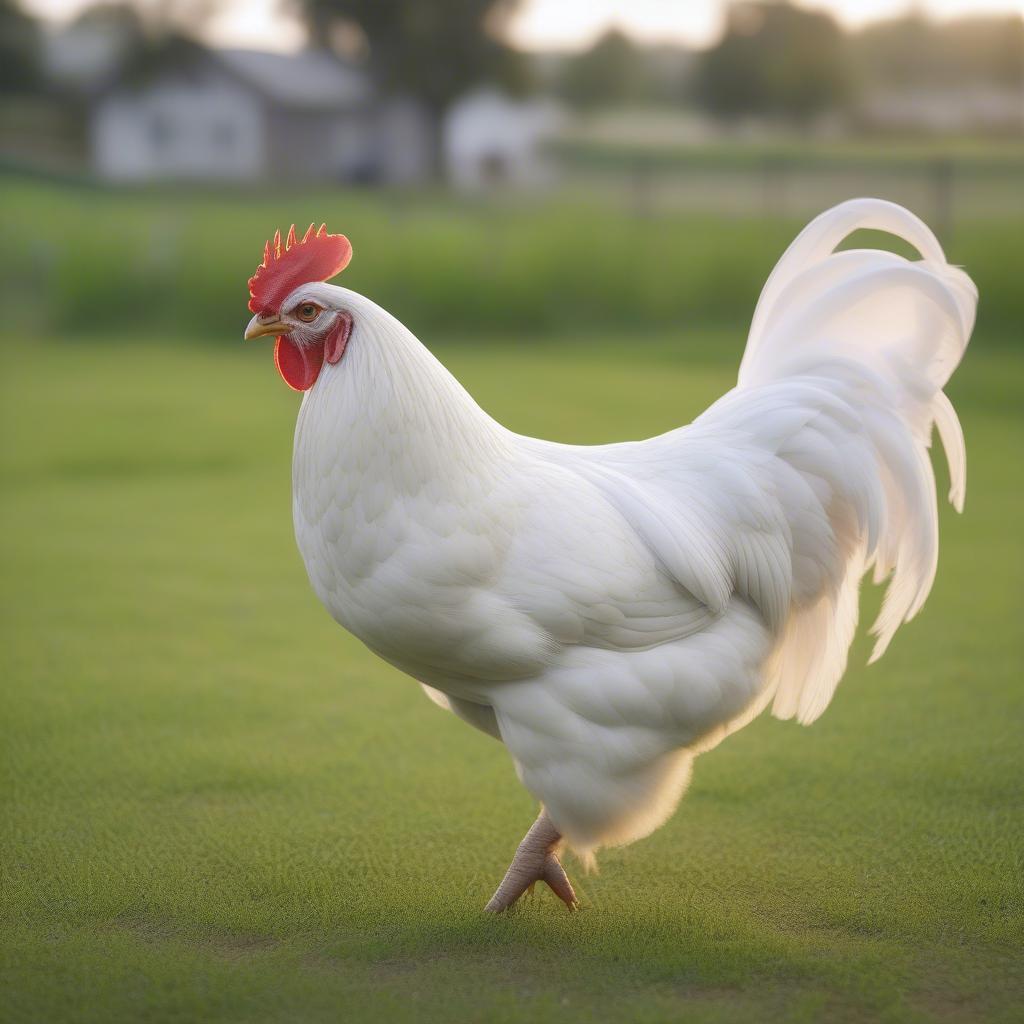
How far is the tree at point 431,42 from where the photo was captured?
31.1m

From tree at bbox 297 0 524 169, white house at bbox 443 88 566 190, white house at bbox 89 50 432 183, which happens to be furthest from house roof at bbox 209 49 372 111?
white house at bbox 443 88 566 190

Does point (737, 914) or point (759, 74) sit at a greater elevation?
point (759, 74)

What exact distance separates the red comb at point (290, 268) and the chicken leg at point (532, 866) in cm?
150

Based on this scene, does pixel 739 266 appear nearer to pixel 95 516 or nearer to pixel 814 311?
pixel 95 516

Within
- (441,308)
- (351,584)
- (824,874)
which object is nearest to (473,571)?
(351,584)

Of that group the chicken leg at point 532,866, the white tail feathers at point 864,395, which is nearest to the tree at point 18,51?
the white tail feathers at point 864,395

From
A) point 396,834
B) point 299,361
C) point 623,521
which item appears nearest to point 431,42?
point 396,834

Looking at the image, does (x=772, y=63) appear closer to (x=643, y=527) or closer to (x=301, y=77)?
(x=301, y=77)

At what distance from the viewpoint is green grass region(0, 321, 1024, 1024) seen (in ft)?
9.65

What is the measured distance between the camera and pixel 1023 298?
1270cm

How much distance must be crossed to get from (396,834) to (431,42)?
3021cm

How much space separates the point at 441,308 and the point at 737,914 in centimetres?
1100

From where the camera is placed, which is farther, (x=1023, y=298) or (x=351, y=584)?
(x=1023, y=298)

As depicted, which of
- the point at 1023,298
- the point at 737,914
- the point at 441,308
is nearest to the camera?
the point at 737,914
